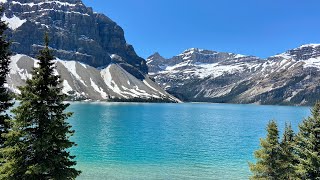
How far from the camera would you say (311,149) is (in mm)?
29984

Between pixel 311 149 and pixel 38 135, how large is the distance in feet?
76.0

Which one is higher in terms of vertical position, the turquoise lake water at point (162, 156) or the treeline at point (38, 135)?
the treeline at point (38, 135)

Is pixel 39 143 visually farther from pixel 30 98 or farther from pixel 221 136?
pixel 221 136

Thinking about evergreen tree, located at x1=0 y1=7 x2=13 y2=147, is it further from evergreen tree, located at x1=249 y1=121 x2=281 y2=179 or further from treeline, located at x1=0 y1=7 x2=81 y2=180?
evergreen tree, located at x1=249 y1=121 x2=281 y2=179

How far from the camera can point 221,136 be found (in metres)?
115

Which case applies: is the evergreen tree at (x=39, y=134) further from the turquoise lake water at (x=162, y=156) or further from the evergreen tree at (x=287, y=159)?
the turquoise lake water at (x=162, y=156)

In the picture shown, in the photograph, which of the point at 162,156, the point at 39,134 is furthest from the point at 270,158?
the point at 162,156

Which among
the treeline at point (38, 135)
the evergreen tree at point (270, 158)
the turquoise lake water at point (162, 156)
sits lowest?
the turquoise lake water at point (162, 156)

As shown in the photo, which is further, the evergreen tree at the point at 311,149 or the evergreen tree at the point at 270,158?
the evergreen tree at the point at 270,158

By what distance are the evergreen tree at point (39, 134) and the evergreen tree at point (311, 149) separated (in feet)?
64.8

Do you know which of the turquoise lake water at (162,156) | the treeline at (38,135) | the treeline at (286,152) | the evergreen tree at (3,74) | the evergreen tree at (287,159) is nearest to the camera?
the treeline at (38,135)

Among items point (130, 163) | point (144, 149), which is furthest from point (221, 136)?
point (130, 163)

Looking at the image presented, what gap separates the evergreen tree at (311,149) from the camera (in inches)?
1130

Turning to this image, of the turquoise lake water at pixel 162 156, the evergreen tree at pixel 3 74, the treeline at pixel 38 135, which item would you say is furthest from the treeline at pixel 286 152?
the evergreen tree at pixel 3 74
